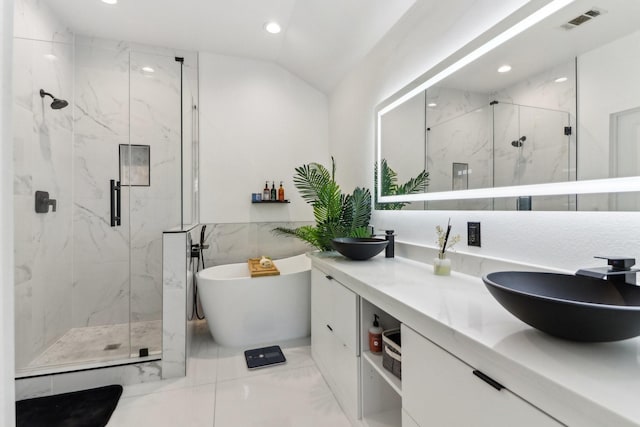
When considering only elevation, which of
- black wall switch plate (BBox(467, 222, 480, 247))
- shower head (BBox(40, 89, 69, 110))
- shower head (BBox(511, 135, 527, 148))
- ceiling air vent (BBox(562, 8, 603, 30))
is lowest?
black wall switch plate (BBox(467, 222, 480, 247))

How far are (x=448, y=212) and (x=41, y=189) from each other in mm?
2899

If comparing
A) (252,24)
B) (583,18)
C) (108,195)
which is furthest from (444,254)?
(108,195)

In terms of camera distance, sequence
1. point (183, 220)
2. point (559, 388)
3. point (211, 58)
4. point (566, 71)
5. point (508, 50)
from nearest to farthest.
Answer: point (559, 388), point (566, 71), point (508, 50), point (183, 220), point (211, 58)

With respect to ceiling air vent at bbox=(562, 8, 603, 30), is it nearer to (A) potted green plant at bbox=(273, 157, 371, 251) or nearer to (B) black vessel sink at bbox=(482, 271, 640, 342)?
(B) black vessel sink at bbox=(482, 271, 640, 342)

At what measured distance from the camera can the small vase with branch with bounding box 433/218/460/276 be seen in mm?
1489

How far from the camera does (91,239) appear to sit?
2648mm

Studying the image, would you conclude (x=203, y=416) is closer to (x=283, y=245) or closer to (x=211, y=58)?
(x=283, y=245)

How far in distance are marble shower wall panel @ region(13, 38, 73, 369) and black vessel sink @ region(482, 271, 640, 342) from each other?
2.73 metres

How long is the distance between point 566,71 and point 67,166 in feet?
11.3

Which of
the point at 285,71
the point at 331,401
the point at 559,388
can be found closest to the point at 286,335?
the point at 331,401

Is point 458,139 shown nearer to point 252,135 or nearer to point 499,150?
point 499,150

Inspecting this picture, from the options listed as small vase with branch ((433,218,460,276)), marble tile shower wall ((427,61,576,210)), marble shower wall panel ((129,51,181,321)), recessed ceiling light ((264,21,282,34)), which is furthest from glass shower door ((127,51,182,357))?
marble tile shower wall ((427,61,576,210))

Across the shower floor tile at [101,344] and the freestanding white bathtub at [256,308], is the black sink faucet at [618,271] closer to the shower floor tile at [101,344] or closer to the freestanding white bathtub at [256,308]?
the freestanding white bathtub at [256,308]

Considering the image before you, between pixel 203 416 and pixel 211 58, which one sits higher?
pixel 211 58
